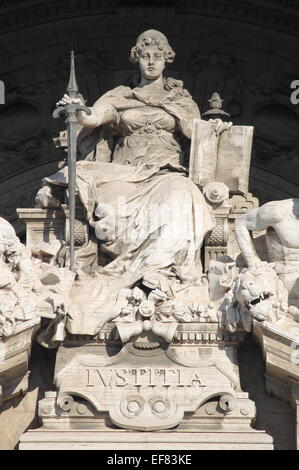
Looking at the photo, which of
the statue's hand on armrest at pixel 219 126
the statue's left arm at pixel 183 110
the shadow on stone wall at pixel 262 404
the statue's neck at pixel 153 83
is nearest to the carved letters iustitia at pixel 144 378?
the shadow on stone wall at pixel 262 404

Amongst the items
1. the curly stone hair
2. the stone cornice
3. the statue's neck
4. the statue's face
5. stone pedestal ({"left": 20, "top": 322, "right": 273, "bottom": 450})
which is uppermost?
the stone cornice

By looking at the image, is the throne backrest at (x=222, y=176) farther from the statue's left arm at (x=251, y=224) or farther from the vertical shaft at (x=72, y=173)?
the vertical shaft at (x=72, y=173)

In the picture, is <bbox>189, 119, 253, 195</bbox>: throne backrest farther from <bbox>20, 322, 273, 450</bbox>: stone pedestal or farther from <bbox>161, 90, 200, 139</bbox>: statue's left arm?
<bbox>20, 322, 273, 450</bbox>: stone pedestal

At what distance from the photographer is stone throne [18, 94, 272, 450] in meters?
14.0

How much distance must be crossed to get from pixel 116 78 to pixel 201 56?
3.09 feet

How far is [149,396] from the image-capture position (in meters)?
14.3

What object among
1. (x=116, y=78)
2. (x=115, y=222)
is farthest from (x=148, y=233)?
(x=116, y=78)

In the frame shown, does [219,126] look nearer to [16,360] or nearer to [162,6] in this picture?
[16,360]

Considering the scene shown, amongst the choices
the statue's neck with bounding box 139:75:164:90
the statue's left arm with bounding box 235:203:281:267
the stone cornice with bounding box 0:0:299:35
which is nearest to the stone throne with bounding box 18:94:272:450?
the statue's left arm with bounding box 235:203:281:267

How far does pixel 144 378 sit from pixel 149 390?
0.11 meters
